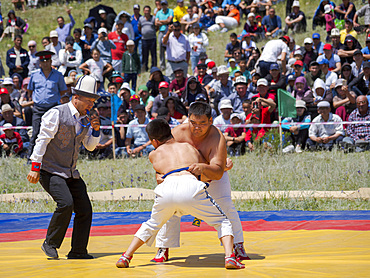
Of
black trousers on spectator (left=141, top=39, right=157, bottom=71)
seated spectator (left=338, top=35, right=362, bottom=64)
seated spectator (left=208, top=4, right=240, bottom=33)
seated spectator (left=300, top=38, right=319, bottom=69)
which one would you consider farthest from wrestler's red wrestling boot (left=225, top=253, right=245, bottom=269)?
seated spectator (left=208, top=4, right=240, bottom=33)

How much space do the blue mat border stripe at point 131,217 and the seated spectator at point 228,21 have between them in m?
15.4

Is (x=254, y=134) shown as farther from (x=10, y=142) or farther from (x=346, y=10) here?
(x=346, y=10)

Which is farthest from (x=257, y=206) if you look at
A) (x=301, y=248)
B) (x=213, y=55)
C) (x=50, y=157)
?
(x=213, y=55)

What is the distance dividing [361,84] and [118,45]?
7.34 meters

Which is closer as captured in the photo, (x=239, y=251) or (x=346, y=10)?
(x=239, y=251)

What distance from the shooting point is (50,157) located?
497 cm

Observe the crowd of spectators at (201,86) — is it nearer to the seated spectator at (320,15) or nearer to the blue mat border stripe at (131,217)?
the seated spectator at (320,15)

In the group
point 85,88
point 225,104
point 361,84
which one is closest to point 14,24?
point 225,104

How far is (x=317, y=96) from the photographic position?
12.4 meters

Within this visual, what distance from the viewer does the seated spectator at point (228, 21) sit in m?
21.4

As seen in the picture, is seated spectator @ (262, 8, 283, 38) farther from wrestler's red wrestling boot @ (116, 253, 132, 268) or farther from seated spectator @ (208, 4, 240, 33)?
wrestler's red wrestling boot @ (116, 253, 132, 268)

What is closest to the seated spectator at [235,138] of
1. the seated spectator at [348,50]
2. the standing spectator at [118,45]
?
the seated spectator at [348,50]

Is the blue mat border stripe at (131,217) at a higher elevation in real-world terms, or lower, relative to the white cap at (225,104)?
lower

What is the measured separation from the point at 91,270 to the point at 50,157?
51.6 inches
